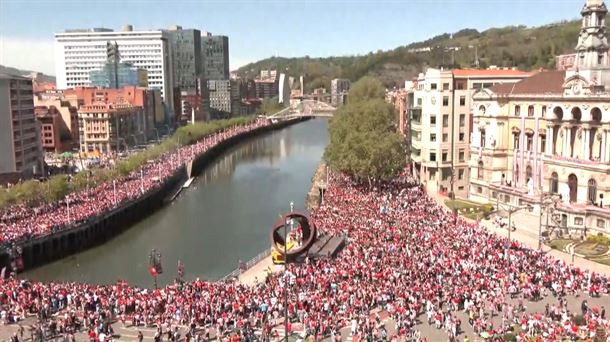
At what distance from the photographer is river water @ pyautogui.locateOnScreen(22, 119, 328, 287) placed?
179 feet

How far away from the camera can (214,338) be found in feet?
104

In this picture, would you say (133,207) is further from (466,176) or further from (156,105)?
(156,105)

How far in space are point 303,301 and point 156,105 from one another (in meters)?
165

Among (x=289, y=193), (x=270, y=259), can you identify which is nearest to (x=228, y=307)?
(x=270, y=259)

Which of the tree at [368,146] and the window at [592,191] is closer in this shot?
the window at [592,191]

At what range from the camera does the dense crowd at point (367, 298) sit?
31.6m

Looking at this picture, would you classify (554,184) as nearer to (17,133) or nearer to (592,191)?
(592,191)

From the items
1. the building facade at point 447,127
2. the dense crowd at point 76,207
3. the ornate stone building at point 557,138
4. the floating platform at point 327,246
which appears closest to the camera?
the floating platform at point 327,246

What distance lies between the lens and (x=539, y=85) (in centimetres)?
6347

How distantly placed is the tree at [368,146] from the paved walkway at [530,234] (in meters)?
18.6

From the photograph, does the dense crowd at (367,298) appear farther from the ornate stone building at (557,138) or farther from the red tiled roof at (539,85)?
the red tiled roof at (539,85)

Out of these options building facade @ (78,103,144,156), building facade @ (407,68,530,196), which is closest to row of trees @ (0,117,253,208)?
building facade @ (78,103,144,156)

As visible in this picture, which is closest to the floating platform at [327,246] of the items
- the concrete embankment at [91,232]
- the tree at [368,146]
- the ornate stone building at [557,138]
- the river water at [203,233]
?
the river water at [203,233]

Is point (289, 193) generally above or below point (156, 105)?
below
